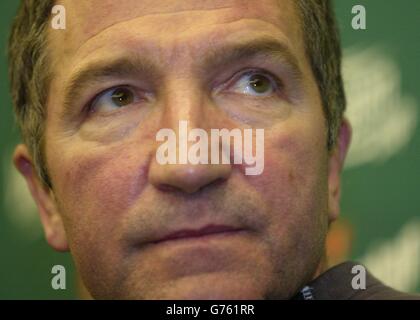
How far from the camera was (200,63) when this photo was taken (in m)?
0.85

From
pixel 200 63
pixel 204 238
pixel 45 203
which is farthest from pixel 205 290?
pixel 45 203

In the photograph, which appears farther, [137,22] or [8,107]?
[8,107]

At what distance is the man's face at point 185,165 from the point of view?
794 mm

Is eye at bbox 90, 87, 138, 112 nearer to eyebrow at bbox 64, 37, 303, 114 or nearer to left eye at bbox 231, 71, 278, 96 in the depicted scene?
eyebrow at bbox 64, 37, 303, 114

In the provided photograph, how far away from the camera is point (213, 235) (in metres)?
0.79

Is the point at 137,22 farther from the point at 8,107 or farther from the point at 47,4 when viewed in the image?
the point at 8,107

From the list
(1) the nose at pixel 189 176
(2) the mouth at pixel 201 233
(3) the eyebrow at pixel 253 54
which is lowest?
(2) the mouth at pixel 201 233

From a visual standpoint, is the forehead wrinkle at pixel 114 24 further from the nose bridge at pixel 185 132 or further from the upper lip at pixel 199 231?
the upper lip at pixel 199 231

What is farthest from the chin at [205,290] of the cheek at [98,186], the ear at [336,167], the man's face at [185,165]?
the ear at [336,167]

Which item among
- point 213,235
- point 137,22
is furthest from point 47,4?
point 213,235

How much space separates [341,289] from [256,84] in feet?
1.19

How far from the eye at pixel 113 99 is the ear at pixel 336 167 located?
1.27 ft

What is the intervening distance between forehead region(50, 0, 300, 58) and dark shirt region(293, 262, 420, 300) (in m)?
0.40

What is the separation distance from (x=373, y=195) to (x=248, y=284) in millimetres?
554
